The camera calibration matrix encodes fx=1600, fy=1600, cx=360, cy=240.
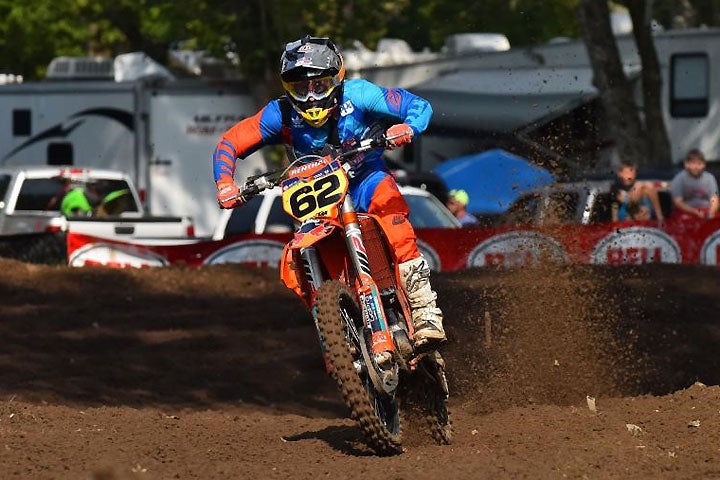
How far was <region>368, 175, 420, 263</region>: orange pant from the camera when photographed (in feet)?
25.8

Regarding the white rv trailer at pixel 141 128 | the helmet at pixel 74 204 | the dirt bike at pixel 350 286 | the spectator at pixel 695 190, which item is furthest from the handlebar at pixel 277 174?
the white rv trailer at pixel 141 128

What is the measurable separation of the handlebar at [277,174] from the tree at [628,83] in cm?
1817

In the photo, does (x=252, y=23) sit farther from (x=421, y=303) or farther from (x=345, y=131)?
(x=421, y=303)

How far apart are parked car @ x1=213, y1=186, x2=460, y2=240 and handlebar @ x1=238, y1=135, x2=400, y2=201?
30.7 ft

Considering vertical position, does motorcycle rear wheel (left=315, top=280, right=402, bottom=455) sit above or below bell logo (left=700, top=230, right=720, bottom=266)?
above

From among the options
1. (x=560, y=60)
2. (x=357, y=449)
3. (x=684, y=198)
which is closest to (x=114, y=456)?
(x=357, y=449)

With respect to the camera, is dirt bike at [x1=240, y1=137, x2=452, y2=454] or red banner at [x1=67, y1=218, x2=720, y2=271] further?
red banner at [x1=67, y1=218, x2=720, y2=271]

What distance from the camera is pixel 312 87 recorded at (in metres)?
7.84

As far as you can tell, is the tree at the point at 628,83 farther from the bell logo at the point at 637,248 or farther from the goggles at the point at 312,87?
the goggles at the point at 312,87

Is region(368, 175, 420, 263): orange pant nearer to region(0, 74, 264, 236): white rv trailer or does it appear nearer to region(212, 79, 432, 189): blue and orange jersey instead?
region(212, 79, 432, 189): blue and orange jersey

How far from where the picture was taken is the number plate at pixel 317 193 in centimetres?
757

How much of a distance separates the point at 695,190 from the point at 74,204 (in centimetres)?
866

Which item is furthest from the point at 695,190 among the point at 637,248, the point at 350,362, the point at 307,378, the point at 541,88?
the point at 350,362

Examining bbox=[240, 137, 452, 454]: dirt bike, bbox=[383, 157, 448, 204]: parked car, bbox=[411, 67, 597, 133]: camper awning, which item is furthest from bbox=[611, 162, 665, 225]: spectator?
bbox=[240, 137, 452, 454]: dirt bike
